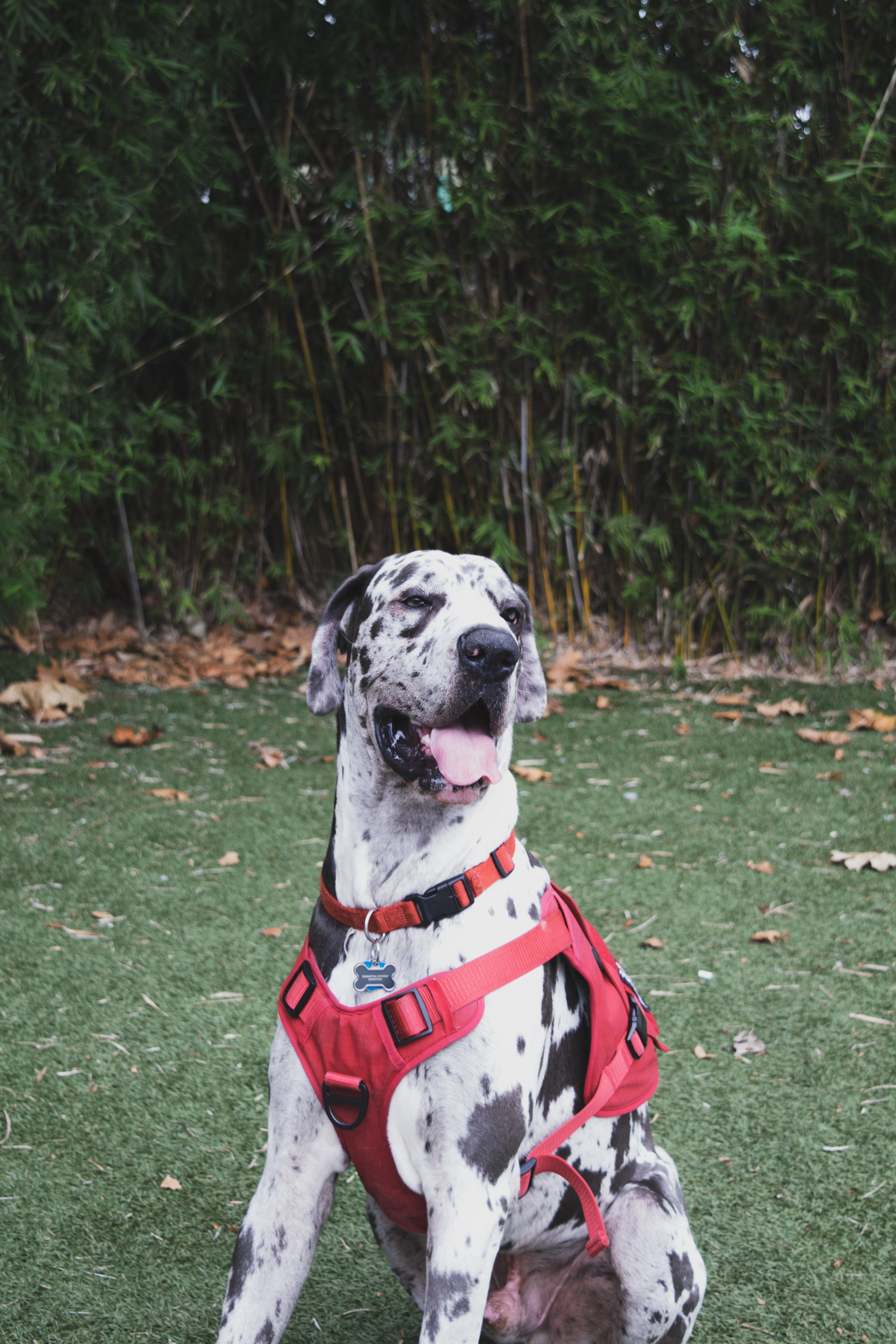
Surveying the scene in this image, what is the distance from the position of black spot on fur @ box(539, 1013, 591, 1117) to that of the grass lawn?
1.68ft

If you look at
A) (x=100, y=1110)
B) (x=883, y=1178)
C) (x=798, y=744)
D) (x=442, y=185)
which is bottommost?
(x=798, y=744)

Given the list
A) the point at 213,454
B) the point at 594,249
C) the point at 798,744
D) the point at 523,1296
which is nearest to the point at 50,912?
the point at 523,1296

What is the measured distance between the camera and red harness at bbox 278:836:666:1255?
1.35 meters

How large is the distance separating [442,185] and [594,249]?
Result: 901 millimetres

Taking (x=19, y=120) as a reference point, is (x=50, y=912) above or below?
below

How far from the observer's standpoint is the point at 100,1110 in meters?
2.16

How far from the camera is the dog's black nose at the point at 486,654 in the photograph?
1.54m

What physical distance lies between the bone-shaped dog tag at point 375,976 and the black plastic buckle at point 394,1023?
32 millimetres

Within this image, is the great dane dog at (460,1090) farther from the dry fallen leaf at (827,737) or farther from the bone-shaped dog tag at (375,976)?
the dry fallen leaf at (827,737)

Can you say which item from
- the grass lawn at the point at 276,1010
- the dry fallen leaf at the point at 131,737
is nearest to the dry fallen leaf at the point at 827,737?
the grass lawn at the point at 276,1010

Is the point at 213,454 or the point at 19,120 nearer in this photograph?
the point at 19,120

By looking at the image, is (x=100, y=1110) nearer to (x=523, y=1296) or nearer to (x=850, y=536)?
(x=523, y=1296)

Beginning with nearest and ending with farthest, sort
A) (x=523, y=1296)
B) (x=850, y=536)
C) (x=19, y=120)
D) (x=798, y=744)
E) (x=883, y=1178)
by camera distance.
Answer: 1. (x=523, y=1296)
2. (x=883, y=1178)
3. (x=19, y=120)
4. (x=798, y=744)
5. (x=850, y=536)

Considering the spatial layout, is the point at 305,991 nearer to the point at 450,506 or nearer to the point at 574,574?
the point at 450,506
